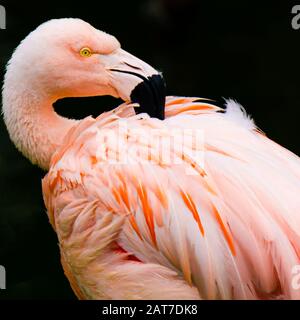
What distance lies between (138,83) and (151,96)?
0.06 metres

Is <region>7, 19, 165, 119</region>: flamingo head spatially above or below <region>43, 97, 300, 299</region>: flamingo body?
above

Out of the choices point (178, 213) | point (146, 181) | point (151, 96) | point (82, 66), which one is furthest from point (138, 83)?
point (178, 213)

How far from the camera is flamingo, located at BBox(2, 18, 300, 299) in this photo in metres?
2.20

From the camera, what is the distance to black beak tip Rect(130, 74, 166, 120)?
249 centimetres

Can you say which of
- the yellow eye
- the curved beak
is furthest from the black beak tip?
the yellow eye

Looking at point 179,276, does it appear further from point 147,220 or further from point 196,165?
point 196,165

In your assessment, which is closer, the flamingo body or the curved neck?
the flamingo body

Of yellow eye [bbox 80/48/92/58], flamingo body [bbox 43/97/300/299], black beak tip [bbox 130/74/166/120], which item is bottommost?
flamingo body [bbox 43/97/300/299]

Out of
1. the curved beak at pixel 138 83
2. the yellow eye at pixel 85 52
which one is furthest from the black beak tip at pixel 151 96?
the yellow eye at pixel 85 52

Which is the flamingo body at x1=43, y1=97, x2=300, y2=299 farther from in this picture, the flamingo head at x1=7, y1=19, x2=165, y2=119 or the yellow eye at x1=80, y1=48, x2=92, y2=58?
the yellow eye at x1=80, y1=48, x2=92, y2=58

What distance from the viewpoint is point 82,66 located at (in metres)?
2.53

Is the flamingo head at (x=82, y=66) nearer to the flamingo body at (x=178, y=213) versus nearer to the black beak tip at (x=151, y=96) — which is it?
the black beak tip at (x=151, y=96)

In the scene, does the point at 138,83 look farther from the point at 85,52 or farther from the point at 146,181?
the point at 146,181

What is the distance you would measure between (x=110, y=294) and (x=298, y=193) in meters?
0.68
